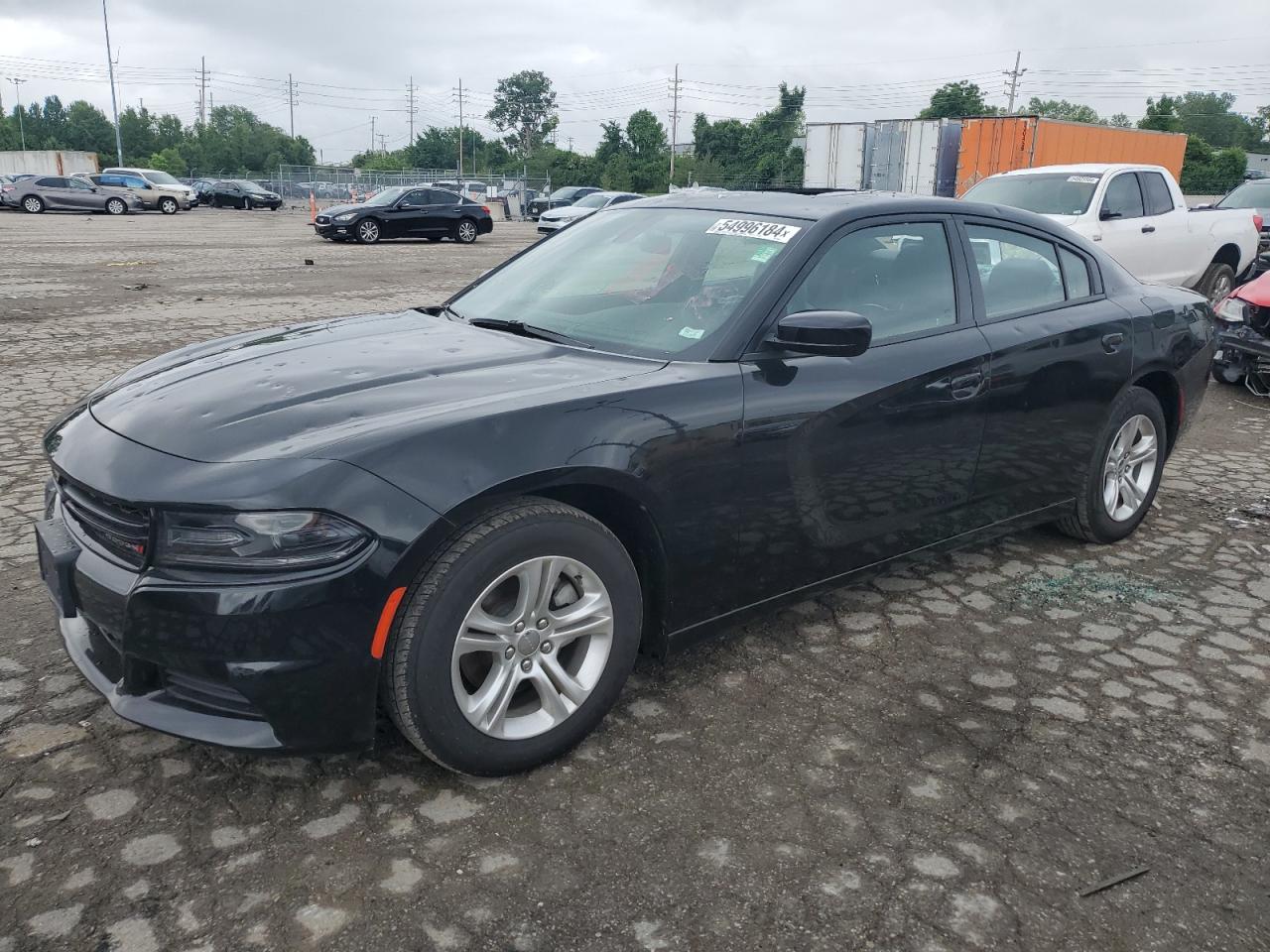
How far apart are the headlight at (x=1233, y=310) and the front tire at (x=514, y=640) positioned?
7.39 metres

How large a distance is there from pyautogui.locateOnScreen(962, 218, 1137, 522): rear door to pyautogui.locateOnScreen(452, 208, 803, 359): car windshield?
101 cm

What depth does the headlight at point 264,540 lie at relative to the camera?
238cm

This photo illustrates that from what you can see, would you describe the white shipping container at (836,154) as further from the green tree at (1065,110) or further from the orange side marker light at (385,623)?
the green tree at (1065,110)

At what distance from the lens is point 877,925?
229 cm

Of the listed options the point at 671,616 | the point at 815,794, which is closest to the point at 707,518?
the point at 671,616

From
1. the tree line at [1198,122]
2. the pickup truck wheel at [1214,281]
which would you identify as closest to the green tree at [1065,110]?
the tree line at [1198,122]

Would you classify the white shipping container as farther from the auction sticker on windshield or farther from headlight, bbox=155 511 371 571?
headlight, bbox=155 511 371 571

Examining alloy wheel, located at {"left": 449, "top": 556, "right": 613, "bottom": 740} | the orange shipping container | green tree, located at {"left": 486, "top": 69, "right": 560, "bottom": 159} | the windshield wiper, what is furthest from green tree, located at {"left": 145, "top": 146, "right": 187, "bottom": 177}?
alloy wheel, located at {"left": 449, "top": 556, "right": 613, "bottom": 740}

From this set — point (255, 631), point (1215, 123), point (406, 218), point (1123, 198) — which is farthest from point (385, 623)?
point (1215, 123)

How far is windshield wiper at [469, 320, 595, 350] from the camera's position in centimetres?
342

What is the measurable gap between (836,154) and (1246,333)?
1836 centimetres

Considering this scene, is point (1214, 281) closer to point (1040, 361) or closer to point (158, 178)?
point (1040, 361)

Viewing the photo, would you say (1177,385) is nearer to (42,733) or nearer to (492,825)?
(492,825)

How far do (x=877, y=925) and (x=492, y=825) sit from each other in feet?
3.14
